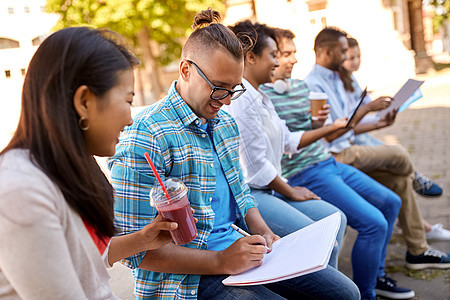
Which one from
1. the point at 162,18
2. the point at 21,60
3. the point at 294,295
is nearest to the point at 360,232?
the point at 294,295

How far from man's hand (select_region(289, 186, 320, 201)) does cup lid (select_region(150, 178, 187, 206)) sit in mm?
1351

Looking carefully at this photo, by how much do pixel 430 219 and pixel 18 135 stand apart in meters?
3.97

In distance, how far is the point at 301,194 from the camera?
112 inches

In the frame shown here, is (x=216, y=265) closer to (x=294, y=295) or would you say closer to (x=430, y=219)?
(x=294, y=295)

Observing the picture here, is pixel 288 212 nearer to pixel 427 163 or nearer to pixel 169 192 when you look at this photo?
pixel 169 192

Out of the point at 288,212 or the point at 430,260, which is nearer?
the point at 288,212

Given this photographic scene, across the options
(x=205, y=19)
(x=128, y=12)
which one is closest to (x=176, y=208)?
(x=205, y=19)

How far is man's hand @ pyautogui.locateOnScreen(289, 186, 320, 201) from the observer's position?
9.27ft

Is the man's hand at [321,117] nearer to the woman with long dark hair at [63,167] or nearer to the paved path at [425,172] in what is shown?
the paved path at [425,172]

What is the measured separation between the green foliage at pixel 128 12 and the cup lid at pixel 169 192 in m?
16.6

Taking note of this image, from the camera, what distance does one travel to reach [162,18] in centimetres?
1864

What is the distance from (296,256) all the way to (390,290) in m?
1.74

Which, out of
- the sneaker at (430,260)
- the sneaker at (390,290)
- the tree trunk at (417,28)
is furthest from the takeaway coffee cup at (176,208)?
the tree trunk at (417,28)

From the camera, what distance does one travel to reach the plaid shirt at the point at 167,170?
1.69 metres
